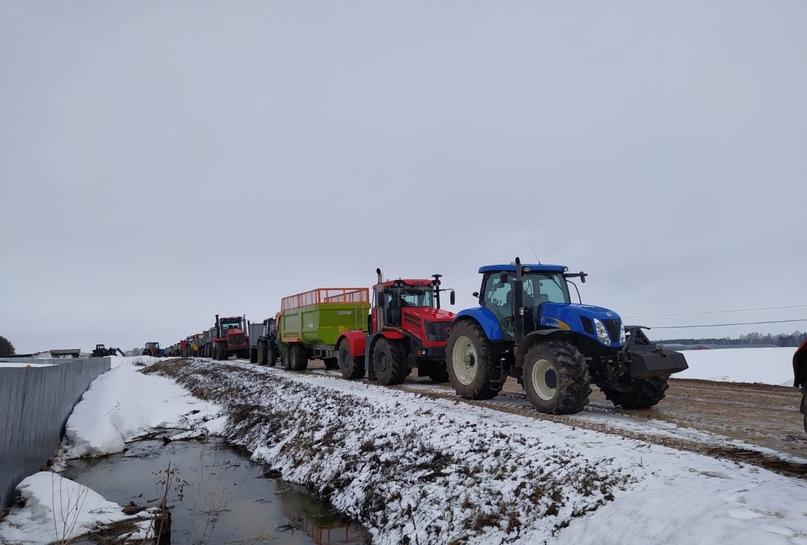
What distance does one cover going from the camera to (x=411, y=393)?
38.3 ft

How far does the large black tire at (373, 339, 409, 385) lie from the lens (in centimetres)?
1372

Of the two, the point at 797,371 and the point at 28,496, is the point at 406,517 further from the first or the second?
the point at 28,496

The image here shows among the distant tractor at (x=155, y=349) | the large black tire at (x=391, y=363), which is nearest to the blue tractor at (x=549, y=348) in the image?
the large black tire at (x=391, y=363)

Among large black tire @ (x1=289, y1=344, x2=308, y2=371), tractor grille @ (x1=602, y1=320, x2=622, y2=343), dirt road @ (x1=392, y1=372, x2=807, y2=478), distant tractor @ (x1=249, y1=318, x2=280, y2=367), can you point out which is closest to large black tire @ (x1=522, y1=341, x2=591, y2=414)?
dirt road @ (x1=392, y1=372, x2=807, y2=478)

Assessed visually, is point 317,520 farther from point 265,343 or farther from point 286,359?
point 265,343

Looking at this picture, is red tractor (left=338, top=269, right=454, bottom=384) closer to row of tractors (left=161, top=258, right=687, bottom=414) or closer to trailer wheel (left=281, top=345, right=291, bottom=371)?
row of tractors (left=161, top=258, right=687, bottom=414)

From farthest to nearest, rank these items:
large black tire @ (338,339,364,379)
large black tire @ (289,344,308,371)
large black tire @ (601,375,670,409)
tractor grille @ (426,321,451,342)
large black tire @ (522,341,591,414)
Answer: large black tire @ (289,344,308,371) → large black tire @ (338,339,364,379) → tractor grille @ (426,321,451,342) → large black tire @ (601,375,670,409) → large black tire @ (522,341,591,414)

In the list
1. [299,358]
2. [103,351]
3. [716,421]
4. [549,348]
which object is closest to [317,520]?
[549,348]

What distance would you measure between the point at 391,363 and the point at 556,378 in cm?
622

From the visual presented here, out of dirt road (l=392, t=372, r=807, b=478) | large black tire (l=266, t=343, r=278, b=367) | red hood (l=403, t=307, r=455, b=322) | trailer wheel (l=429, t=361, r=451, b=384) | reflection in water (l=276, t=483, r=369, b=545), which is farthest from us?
large black tire (l=266, t=343, r=278, b=367)

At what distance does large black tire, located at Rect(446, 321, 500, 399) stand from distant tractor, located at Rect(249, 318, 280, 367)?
1556cm

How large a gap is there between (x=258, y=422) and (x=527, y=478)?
7514 millimetres

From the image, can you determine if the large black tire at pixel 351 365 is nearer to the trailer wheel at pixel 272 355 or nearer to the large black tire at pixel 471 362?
the large black tire at pixel 471 362

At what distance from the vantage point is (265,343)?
2625cm
